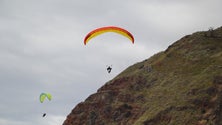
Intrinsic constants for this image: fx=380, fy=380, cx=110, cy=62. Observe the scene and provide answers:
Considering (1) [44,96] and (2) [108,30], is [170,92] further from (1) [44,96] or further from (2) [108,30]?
(2) [108,30]

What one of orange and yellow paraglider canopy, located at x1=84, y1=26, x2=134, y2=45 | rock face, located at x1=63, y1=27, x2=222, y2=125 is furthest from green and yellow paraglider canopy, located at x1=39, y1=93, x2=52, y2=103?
orange and yellow paraglider canopy, located at x1=84, y1=26, x2=134, y2=45

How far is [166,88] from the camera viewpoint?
71188 mm

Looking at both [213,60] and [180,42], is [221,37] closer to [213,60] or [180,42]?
[180,42]

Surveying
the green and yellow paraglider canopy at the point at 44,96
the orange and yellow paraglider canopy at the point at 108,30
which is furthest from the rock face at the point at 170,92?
the orange and yellow paraglider canopy at the point at 108,30

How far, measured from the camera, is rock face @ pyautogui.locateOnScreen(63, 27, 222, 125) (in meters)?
59.6

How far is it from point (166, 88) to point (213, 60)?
10.7 m

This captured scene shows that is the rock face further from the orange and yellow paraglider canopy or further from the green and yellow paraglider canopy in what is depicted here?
the orange and yellow paraglider canopy

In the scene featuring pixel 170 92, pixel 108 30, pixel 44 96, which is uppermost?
pixel 44 96

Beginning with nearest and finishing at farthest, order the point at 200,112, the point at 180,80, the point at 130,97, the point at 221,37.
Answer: the point at 200,112, the point at 180,80, the point at 130,97, the point at 221,37

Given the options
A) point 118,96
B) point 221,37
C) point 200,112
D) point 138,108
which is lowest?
point 200,112

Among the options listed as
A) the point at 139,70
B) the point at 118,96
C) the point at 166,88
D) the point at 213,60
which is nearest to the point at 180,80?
the point at 166,88

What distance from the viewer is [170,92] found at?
225ft

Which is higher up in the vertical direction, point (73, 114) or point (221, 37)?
point (221, 37)

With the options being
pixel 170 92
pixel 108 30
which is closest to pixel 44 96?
pixel 170 92
